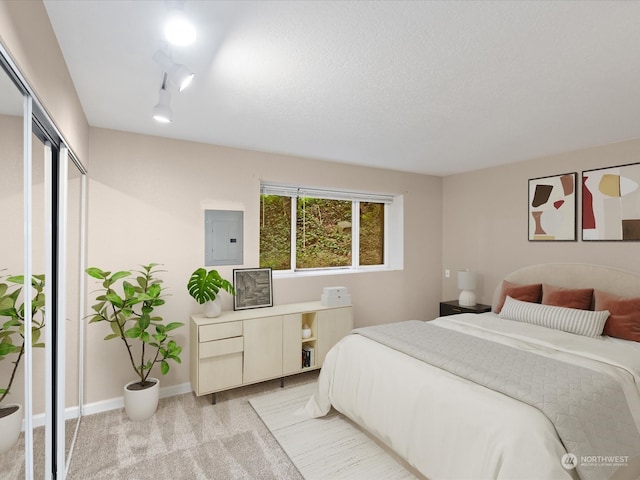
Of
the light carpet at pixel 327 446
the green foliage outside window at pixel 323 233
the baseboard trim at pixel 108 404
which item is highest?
the green foliage outside window at pixel 323 233

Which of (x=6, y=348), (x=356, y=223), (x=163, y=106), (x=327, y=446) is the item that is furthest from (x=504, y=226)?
(x=6, y=348)

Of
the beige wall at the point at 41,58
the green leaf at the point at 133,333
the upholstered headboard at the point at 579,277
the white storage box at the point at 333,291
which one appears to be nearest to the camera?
the beige wall at the point at 41,58

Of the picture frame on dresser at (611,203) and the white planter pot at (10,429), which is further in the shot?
the picture frame on dresser at (611,203)

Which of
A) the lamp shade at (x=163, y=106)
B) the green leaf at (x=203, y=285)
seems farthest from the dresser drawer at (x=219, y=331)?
the lamp shade at (x=163, y=106)

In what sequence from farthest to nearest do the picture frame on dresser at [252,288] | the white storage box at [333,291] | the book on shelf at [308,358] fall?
the white storage box at [333,291], the book on shelf at [308,358], the picture frame on dresser at [252,288]

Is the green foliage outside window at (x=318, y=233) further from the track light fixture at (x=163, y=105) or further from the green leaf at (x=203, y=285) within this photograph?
the track light fixture at (x=163, y=105)

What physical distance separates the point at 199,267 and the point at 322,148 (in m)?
1.69

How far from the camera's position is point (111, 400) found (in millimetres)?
2994

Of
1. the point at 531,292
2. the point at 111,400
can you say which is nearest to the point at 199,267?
the point at 111,400

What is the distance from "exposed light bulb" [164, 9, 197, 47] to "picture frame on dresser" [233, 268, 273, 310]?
7.80 ft

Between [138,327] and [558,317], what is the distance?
3528 millimetres

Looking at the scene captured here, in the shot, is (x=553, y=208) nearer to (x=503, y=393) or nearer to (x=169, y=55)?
(x=503, y=393)

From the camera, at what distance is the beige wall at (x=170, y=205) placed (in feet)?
9.71

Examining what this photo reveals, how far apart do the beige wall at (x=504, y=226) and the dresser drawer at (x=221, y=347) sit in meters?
3.11
